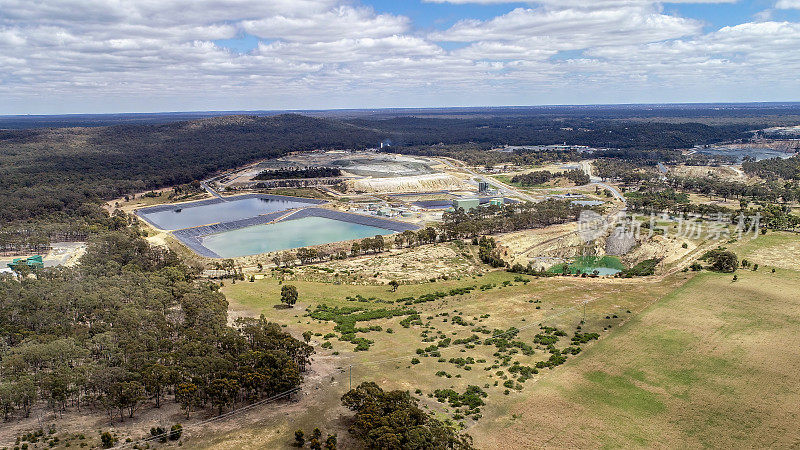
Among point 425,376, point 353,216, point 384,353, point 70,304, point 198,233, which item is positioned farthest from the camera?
point 353,216

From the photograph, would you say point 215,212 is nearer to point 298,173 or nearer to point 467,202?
point 298,173

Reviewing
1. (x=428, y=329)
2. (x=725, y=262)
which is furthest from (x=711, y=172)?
(x=428, y=329)

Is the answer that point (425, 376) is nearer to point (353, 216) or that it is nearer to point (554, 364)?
point (554, 364)

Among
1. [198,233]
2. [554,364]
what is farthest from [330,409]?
[198,233]

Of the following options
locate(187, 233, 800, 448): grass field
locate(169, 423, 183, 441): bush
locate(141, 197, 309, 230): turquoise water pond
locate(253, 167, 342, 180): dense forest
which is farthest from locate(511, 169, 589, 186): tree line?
locate(169, 423, 183, 441): bush

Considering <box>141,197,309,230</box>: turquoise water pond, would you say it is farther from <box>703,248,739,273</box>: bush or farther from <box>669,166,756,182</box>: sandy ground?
<box>669,166,756,182</box>: sandy ground
